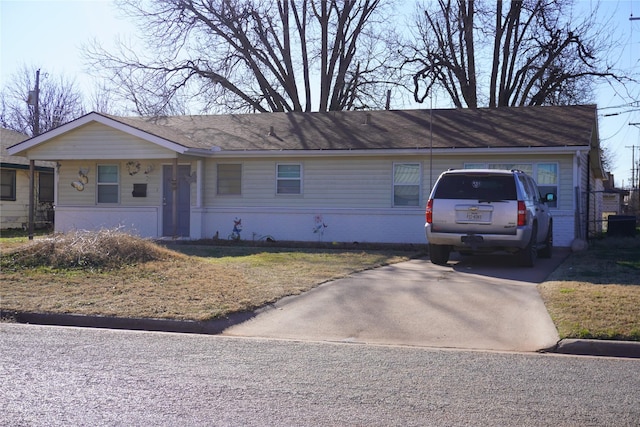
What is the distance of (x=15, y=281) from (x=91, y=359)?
5.20 metres

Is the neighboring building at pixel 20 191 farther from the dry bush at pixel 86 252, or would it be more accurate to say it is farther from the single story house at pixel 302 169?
the dry bush at pixel 86 252

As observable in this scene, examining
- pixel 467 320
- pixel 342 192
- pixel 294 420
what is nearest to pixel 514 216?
pixel 467 320

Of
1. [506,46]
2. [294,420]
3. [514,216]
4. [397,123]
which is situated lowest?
[294,420]

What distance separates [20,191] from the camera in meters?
26.3

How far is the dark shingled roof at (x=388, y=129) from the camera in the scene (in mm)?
18891

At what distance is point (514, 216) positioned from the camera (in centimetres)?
1303

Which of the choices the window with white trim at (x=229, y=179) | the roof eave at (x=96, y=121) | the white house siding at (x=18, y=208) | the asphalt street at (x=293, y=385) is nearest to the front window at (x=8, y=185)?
the white house siding at (x=18, y=208)

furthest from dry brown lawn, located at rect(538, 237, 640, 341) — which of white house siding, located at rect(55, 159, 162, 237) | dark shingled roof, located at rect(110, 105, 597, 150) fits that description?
white house siding, located at rect(55, 159, 162, 237)

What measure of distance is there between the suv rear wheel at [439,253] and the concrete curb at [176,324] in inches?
224

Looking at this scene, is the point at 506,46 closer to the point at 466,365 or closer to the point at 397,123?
the point at 397,123

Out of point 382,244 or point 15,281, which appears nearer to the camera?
point 15,281

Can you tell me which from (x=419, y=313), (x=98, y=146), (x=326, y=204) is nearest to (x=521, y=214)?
(x=419, y=313)

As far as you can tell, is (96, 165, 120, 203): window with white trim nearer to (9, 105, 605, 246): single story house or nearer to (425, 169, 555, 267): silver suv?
(9, 105, 605, 246): single story house

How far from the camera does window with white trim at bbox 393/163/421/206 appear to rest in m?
19.5
